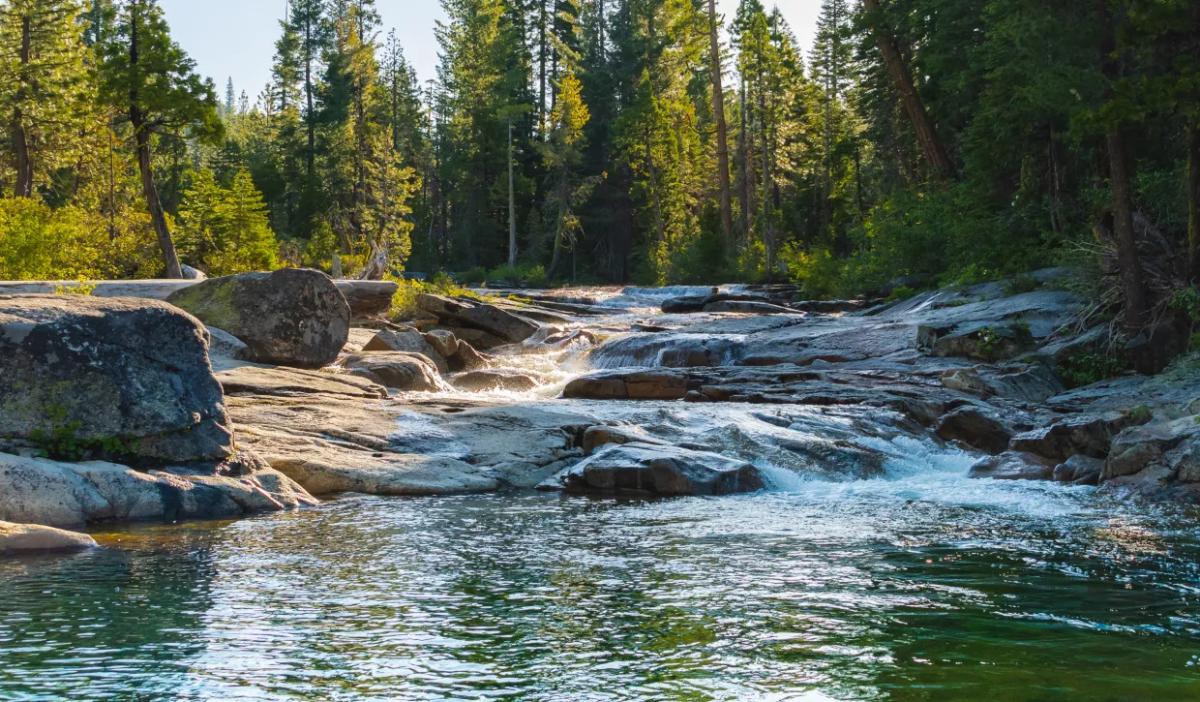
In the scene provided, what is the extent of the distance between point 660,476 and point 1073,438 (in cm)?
485

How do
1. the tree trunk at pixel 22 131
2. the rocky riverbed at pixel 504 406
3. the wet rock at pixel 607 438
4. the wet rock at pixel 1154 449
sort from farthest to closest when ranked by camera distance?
the tree trunk at pixel 22 131 < the wet rock at pixel 607 438 < the wet rock at pixel 1154 449 < the rocky riverbed at pixel 504 406

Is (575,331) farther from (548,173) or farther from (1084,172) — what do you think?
(548,173)

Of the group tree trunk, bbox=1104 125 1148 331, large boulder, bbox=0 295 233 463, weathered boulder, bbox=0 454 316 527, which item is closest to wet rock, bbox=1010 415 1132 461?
tree trunk, bbox=1104 125 1148 331

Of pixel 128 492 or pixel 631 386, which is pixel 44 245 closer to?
pixel 631 386

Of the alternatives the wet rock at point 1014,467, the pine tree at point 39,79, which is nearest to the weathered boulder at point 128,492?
the wet rock at point 1014,467

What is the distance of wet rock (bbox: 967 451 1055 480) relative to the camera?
35.5 ft

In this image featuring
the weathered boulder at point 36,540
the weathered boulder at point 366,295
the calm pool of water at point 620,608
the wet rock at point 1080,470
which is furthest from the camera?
the weathered boulder at point 366,295

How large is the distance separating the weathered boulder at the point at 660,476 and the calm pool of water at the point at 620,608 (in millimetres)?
1440

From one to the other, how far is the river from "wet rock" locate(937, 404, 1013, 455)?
318 centimetres

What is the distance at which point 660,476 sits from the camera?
10.2 meters

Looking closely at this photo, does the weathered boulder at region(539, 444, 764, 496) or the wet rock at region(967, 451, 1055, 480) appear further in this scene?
the wet rock at region(967, 451, 1055, 480)

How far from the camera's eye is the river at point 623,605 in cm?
411

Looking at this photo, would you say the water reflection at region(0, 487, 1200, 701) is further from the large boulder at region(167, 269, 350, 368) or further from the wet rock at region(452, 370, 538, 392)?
the wet rock at region(452, 370, 538, 392)

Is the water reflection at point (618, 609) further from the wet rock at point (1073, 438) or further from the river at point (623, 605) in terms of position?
the wet rock at point (1073, 438)
